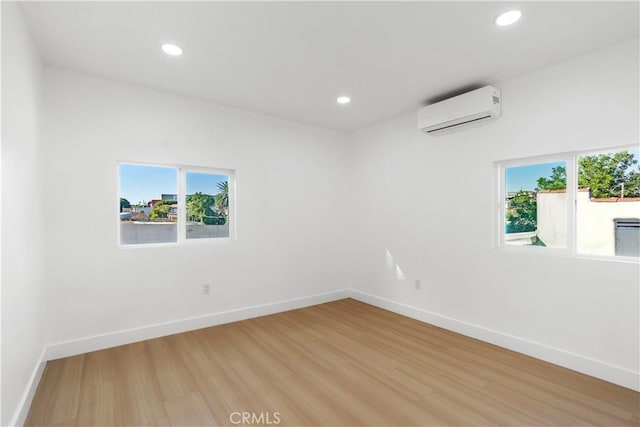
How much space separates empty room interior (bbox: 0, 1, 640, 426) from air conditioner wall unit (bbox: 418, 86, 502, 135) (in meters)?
0.03

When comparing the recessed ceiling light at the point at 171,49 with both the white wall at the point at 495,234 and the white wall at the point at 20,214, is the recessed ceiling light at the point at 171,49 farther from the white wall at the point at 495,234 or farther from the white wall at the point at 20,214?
the white wall at the point at 495,234

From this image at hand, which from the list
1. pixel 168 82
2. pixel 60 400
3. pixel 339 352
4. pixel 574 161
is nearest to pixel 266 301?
pixel 339 352

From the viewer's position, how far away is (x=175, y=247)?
3.45 metres

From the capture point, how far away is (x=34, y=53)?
241cm

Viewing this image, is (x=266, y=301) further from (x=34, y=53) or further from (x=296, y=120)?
(x=34, y=53)

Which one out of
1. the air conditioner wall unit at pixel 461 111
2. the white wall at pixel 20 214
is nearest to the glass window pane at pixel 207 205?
the white wall at pixel 20 214

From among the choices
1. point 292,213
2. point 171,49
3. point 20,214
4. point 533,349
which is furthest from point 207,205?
point 533,349

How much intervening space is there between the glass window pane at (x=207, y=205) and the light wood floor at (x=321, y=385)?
119cm

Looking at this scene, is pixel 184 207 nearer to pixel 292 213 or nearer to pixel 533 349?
pixel 292 213

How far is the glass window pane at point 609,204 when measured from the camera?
8.11ft

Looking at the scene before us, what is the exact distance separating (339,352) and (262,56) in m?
2.77

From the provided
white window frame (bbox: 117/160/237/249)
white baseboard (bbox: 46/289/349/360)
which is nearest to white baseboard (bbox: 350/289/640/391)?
white baseboard (bbox: 46/289/349/360)

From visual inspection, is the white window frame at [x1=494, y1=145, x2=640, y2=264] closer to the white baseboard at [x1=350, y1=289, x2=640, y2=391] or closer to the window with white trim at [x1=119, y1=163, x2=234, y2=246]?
the white baseboard at [x1=350, y1=289, x2=640, y2=391]

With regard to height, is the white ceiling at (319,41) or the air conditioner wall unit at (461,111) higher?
the white ceiling at (319,41)
